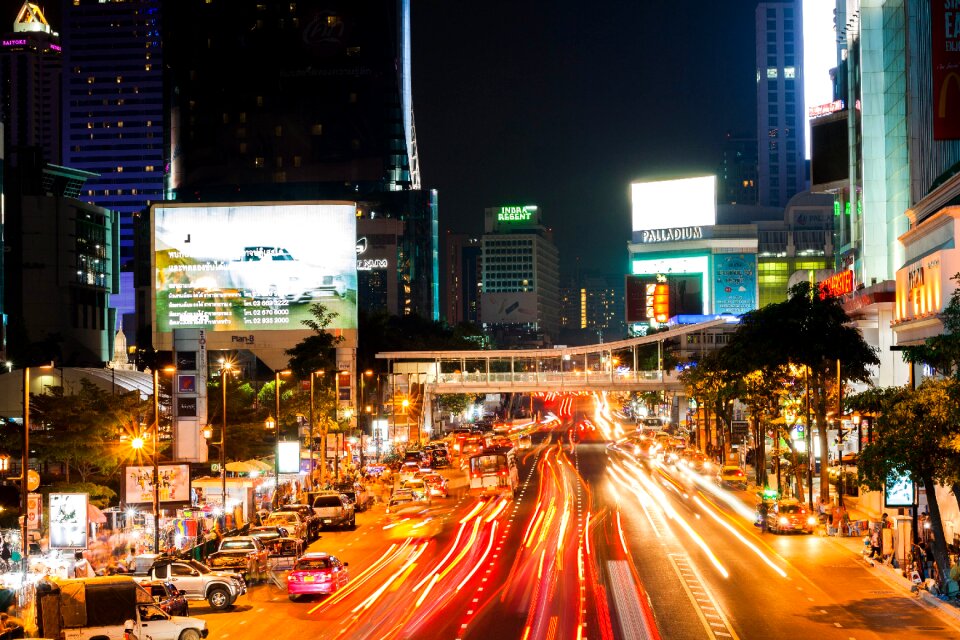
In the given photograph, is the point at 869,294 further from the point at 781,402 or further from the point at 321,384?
the point at 321,384

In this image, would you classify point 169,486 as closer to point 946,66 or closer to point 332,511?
point 332,511

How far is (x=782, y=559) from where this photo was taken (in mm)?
41469

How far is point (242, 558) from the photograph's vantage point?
38500mm

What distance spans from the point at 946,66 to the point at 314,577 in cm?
4410

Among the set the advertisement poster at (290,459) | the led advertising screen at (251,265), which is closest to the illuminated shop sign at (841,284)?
the led advertising screen at (251,265)

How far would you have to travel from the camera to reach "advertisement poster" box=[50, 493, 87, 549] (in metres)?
34.6

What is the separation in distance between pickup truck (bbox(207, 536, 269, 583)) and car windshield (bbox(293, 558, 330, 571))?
338 cm

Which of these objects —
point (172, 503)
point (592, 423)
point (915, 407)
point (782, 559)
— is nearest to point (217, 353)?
point (592, 423)

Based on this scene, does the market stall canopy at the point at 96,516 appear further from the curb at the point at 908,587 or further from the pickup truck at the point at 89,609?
the curb at the point at 908,587

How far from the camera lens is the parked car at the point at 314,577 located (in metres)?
34.6

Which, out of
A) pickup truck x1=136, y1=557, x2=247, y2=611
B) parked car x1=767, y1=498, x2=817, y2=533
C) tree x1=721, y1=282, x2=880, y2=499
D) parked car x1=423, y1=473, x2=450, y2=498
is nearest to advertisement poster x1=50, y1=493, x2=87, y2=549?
pickup truck x1=136, y1=557, x2=247, y2=611

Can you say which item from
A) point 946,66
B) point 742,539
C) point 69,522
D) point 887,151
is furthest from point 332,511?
point 887,151

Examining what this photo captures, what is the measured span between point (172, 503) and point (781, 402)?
38508 mm

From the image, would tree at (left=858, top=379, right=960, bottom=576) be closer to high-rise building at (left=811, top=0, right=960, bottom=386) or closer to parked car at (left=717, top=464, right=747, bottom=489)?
high-rise building at (left=811, top=0, right=960, bottom=386)
